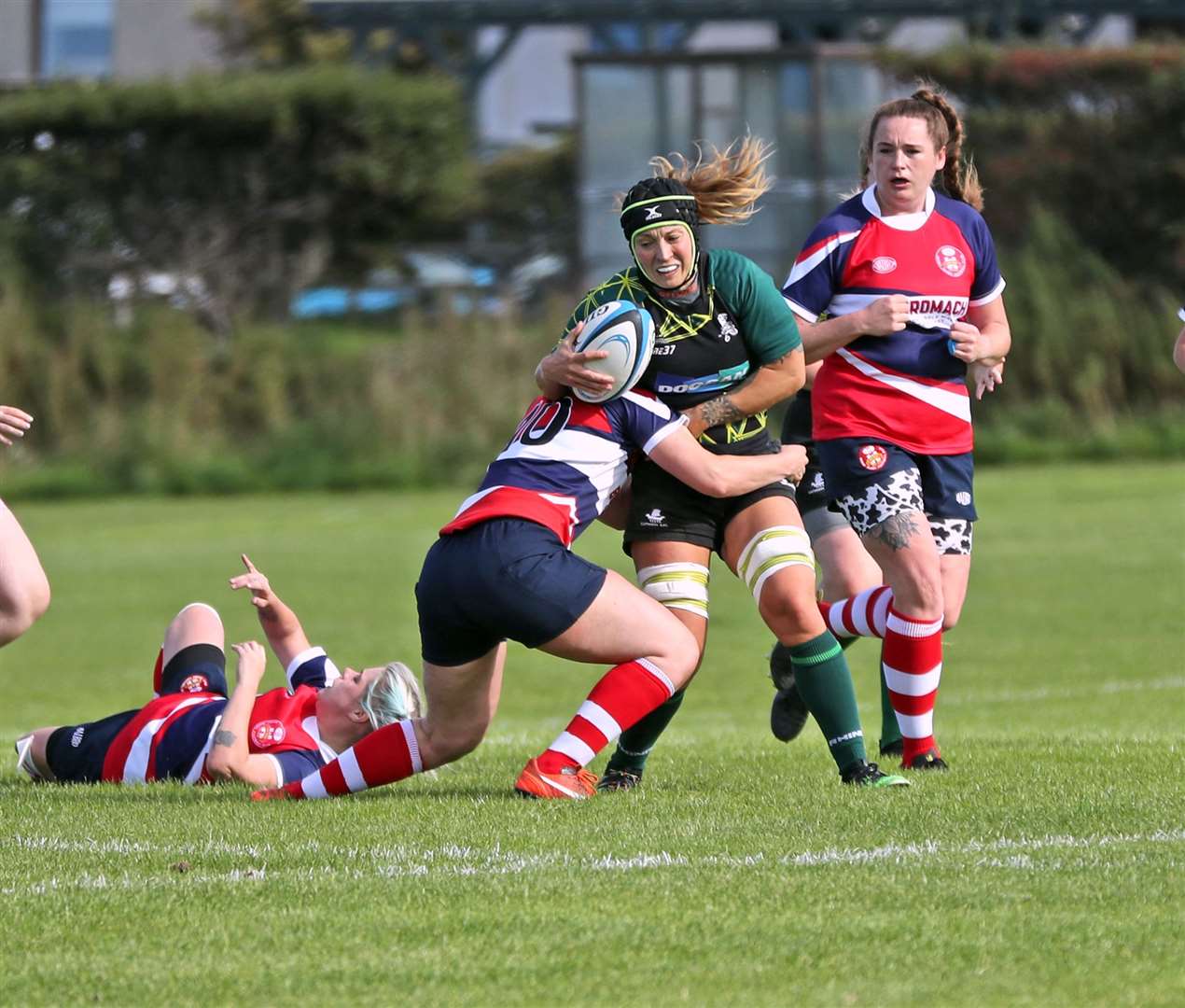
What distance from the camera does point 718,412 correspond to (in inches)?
253

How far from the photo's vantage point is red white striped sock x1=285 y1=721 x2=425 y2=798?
6.30 meters

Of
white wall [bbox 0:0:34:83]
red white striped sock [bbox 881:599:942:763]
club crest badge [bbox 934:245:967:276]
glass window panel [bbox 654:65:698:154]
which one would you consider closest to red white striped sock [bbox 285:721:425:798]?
red white striped sock [bbox 881:599:942:763]

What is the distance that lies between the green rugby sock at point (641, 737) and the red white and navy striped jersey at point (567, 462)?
718mm

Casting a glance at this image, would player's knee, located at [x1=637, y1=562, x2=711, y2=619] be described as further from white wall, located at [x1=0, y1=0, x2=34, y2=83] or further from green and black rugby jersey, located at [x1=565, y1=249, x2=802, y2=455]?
white wall, located at [x1=0, y1=0, x2=34, y2=83]

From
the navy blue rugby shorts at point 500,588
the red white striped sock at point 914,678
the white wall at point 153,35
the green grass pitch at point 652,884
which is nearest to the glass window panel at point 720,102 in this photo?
the white wall at point 153,35

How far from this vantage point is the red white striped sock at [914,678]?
6824 mm

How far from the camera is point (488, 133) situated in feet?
146

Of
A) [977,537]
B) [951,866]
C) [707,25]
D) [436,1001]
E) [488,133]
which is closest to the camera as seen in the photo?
[436,1001]

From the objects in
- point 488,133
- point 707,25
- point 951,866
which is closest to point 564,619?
point 951,866

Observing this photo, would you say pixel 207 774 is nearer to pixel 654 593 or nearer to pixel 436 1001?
pixel 654 593

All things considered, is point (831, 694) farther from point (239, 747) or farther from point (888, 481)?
point (239, 747)

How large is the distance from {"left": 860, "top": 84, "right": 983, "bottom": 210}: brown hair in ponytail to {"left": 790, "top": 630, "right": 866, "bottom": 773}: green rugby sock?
1758 mm

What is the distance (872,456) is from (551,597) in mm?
1486

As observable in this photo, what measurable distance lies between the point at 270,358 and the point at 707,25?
50.9 feet
